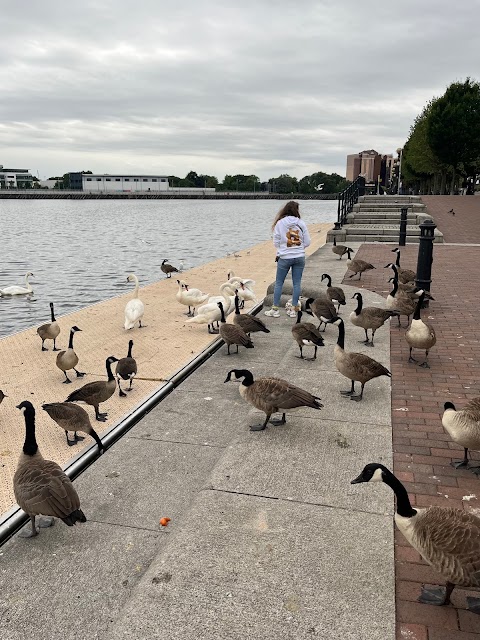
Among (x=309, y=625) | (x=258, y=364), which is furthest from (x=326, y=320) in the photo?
(x=309, y=625)

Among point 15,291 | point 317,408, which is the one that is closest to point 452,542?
point 317,408

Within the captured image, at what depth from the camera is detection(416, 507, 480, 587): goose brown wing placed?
3025 millimetres

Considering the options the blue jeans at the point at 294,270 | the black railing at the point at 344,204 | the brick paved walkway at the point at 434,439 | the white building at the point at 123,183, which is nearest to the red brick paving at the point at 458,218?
the black railing at the point at 344,204

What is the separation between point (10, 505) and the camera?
4.56 meters

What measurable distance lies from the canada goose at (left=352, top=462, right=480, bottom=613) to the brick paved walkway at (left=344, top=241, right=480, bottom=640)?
0.14 meters

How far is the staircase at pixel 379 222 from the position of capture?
2267cm

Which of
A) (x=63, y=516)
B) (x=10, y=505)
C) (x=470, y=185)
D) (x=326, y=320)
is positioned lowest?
(x=10, y=505)

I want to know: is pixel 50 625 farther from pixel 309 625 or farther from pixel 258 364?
pixel 258 364

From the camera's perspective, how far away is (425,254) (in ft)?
36.2

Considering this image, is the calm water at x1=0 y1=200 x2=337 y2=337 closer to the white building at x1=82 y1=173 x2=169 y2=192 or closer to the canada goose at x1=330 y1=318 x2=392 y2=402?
the canada goose at x1=330 y1=318 x2=392 y2=402

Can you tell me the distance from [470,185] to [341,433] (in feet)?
232

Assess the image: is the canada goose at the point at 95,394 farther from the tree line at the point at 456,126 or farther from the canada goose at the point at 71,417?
the tree line at the point at 456,126

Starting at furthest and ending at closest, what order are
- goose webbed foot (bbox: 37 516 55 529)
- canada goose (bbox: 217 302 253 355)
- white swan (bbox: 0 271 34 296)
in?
1. white swan (bbox: 0 271 34 296)
2. canada goose (bbox: 217 302 253 355)
3. goose webbed foot (bbox: 37 516 55 529)

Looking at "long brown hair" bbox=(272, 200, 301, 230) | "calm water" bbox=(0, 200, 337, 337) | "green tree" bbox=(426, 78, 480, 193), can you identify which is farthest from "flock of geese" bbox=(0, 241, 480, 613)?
"green tree" bbox=(426, 78, 480, 193)
